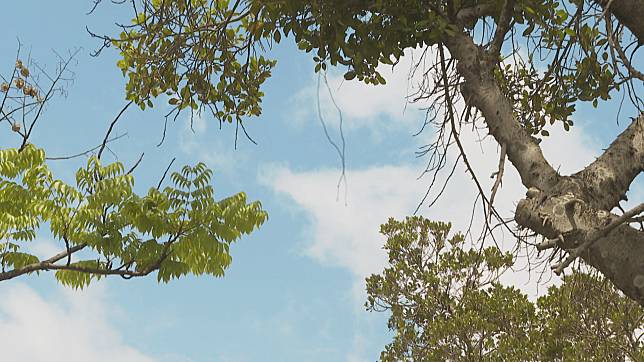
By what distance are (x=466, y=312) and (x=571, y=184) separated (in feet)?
29.5

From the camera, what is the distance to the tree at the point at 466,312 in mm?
10719

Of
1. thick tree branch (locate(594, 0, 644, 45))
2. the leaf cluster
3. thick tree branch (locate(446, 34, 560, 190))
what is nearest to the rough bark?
thick tree branch (locate(446, 34, 560, 190))

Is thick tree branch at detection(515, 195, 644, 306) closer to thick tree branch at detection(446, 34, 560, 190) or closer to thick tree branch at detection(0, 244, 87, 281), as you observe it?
thick tree branch at detection(446, 34, 560, 190)

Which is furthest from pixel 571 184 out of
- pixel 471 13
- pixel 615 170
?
pixel 471 13

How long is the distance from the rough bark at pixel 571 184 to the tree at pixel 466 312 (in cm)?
545

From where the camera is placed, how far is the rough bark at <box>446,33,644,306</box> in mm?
3625

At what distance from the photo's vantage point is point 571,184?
387cm

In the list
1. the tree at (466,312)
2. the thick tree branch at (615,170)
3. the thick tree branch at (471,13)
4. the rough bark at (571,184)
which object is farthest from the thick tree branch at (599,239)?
the tree at (466,312)

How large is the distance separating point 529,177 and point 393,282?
33.6 ft

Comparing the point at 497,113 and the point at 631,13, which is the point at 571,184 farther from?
the point at 631,13

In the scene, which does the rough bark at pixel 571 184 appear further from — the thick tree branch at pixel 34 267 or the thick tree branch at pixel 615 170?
the thick tree branch at pixel 34 267

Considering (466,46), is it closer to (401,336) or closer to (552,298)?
(552,298)

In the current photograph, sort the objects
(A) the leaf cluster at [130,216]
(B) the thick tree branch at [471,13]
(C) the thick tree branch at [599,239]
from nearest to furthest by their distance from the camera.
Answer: (C) the thick tree branch at [599,239] < (B) the thick tree branch at [471,13] < (A) the leaf cluster at [130,216]

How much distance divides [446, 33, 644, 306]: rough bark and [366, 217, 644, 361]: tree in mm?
5452
